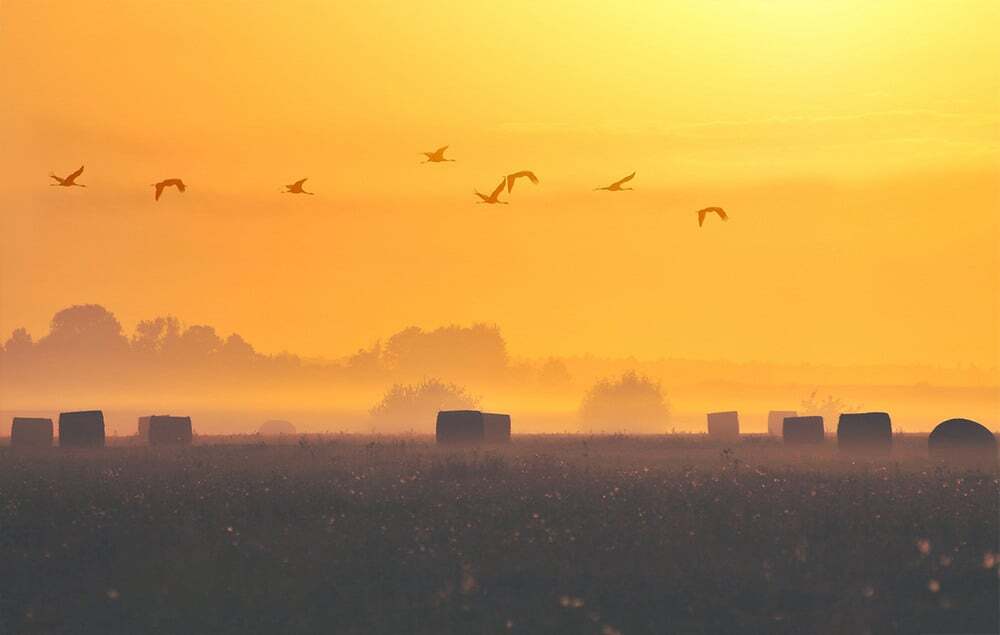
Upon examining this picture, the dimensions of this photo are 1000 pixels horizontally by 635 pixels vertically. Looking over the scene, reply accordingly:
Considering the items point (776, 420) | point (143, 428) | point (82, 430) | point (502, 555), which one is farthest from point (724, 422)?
point (502, 555)

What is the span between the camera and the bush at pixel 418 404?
483ft

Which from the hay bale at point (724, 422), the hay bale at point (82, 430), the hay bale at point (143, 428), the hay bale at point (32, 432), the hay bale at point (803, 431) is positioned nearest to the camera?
the hay bale at point (82, 430)

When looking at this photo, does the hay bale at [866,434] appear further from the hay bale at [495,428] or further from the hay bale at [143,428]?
the hay bale at [143,428]

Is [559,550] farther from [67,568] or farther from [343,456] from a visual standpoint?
[343,456]

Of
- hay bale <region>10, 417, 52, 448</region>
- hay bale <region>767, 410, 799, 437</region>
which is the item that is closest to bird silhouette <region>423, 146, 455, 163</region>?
hay bale <region>10, 417, 52, 448</region>

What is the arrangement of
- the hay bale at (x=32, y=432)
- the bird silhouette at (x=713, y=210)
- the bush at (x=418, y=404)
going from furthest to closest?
the bush at (x=418, y=404) → the hay bale at (x=32, y=432) → the bird silhouette at (x=713, y=210)

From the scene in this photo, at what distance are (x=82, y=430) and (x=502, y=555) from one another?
34769 mm

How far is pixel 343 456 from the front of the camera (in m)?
42.2

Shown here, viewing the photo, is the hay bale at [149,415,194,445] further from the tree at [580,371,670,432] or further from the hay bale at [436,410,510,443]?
the tree at [580,371,670,432]

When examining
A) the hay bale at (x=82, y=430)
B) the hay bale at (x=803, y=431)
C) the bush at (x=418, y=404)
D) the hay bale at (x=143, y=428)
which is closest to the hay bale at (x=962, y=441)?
the hay bale at (x=803, y=431)

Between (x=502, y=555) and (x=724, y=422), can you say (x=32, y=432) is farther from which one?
(x=502, y=555)

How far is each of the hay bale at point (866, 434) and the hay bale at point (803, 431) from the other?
14.4 feet

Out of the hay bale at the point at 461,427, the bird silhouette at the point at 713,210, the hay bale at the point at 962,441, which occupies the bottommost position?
the hay bale at the point at 962,441

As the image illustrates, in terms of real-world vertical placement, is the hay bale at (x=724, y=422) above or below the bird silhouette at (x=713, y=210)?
below
